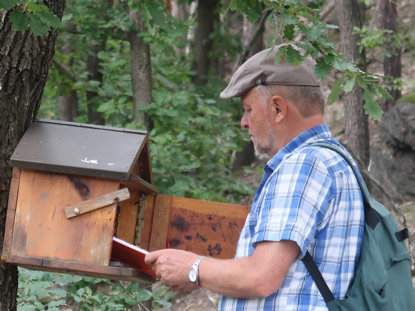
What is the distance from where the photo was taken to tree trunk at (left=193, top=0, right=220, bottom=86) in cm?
981

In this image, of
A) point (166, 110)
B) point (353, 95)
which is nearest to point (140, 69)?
point (166, 110)

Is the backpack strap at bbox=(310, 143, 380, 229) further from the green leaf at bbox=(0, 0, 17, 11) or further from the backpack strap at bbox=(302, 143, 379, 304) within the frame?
the green leaf at bbox=(0, 0, 17, 11)

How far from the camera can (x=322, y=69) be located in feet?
7.81

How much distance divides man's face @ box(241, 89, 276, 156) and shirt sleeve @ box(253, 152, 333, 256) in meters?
0.21

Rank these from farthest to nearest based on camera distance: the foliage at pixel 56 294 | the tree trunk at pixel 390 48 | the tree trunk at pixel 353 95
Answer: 1. the tree trunk at pixel 390 48
2. the tree trunk at pixel 353 95
3. the foliage at pixel 56 294

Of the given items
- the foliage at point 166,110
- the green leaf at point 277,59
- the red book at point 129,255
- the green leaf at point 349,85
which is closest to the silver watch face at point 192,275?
the red book at point 129,255

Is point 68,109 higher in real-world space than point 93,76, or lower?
lower

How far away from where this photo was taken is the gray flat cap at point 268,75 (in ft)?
7.45

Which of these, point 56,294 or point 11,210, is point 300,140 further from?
point 56,294

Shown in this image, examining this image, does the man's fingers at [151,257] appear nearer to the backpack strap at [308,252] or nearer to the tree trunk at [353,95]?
the backpack strap at [308,252]

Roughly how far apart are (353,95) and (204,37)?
2.92 meters

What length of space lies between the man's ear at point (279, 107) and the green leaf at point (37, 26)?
0.86 meters

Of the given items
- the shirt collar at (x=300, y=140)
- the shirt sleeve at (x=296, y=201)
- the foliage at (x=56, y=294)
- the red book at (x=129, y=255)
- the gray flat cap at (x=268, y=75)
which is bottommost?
the foliage at (x=56, y=294)

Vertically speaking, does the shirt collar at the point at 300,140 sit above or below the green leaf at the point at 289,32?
below
